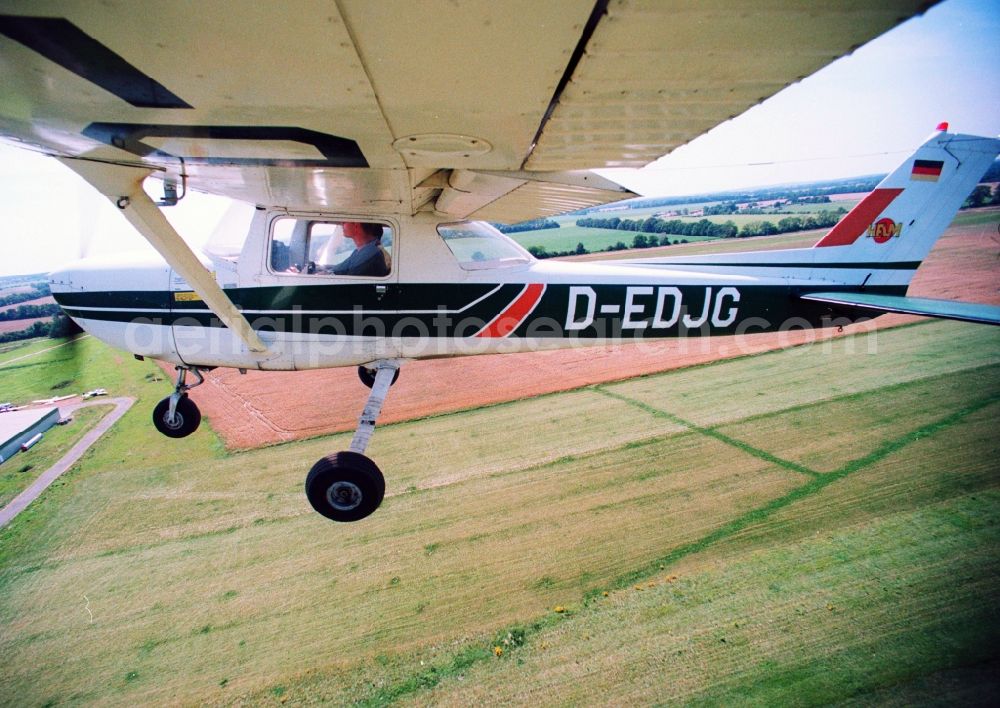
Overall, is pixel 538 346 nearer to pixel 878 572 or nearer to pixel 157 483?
pixel 878 572

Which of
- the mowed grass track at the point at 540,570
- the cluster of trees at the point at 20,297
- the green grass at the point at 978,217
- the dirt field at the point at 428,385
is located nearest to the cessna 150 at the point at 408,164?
the mowed grass track at the point at 540,570

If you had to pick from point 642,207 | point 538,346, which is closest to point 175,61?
point 538,346

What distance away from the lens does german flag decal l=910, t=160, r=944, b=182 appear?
17.0ft

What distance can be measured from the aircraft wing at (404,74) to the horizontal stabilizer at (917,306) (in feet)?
Answer: 10.9

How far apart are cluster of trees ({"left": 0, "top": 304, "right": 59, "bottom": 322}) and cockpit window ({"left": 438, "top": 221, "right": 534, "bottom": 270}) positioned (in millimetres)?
25943

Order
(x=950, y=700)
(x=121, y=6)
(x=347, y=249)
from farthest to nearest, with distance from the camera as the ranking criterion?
(x=347, y=249), (x=950, y=700), (x=121, y=6)

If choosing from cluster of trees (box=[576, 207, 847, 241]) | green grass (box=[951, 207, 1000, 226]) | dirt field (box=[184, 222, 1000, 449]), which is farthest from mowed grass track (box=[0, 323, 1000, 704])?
green grass (box=[951, 207, 1000, 226])

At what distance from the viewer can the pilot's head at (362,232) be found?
421 centimetres

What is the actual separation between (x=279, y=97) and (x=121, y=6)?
523 mm

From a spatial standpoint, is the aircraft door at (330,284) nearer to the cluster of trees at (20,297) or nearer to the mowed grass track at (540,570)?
the mowed grass track at (540,570)

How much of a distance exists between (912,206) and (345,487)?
702 centimetres

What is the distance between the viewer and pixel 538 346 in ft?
15.6

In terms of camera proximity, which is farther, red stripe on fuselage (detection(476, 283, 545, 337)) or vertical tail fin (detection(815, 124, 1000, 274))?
vertical tail fin (detection(815, 124, 1000, 274))

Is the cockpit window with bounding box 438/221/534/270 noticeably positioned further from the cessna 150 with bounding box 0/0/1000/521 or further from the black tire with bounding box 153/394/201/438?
the black tire with bounding box 153/394/201/438
